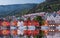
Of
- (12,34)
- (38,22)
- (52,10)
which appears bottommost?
(12,34)

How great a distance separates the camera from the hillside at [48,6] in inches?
114

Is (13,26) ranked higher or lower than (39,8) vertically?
lower

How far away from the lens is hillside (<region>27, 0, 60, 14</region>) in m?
2.89

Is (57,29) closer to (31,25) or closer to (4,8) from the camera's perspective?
(31,25)

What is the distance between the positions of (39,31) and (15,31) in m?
0.37

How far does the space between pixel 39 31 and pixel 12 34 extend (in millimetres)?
417

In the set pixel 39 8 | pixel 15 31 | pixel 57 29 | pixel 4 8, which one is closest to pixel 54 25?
pixel 57 29

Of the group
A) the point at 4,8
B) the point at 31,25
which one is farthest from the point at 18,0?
the point at 31,25

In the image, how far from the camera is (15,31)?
9.91 feet

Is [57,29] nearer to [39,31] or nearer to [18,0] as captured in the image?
[39,31]

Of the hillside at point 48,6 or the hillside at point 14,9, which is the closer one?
the hillside at point 48,6

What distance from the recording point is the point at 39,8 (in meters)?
2.95

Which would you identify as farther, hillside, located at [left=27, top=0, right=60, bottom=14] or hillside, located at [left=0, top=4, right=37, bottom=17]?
hillside, located at [left=0, top=4, right=37, bottom=17]

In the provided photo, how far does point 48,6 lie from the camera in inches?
115
